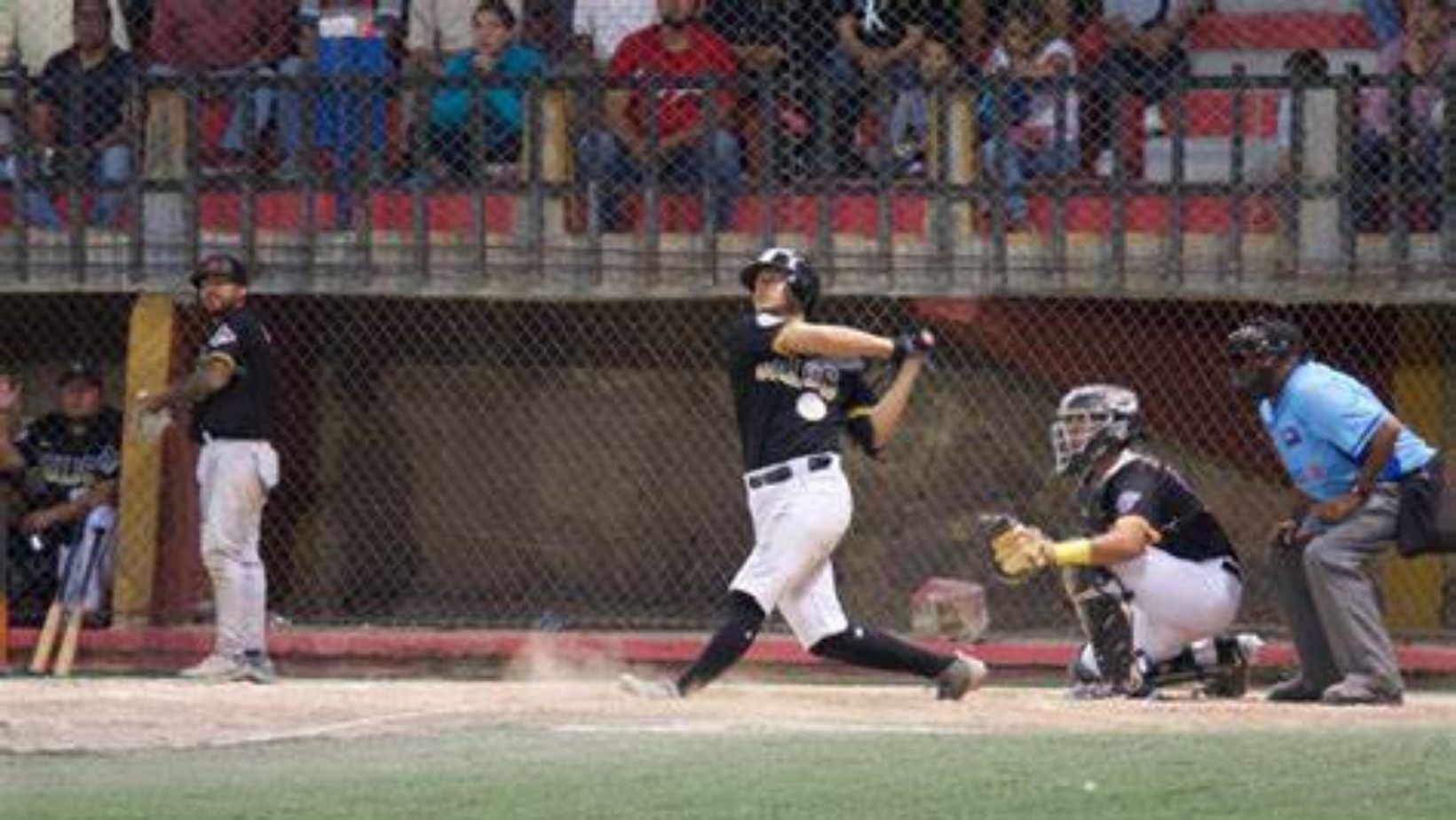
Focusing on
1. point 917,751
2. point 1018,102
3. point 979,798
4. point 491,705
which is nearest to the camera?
point 979,798

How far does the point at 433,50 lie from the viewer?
18.5 meters

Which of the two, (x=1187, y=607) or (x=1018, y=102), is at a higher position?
(x=1018, y=102)

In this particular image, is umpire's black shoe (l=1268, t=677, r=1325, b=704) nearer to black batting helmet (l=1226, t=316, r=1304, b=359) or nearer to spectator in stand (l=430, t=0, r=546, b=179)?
black batting helmet (l=1226, t=316, r=1304, b=359)

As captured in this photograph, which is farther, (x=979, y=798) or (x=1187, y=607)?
(x=1187, y=607)

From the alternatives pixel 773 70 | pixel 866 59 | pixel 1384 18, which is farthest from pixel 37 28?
pixel 1384 18

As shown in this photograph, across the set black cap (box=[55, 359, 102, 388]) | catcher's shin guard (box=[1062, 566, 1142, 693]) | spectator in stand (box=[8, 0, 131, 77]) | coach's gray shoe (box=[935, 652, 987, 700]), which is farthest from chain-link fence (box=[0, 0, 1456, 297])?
coach's gray shoe (box=[935, 652, 987, 700])

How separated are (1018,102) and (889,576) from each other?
277cm

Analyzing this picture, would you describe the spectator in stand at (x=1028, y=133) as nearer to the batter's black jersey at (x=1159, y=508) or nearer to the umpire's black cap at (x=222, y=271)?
the batter's black jersey at (x=1159, y=508)

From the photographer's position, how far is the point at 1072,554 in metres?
14.6

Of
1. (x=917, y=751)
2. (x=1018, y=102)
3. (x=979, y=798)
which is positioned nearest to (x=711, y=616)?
(x=1018, y=102)

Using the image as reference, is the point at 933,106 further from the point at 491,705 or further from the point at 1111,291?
the point at 491,705

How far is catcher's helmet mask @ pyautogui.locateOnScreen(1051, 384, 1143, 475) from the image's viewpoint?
592 inches

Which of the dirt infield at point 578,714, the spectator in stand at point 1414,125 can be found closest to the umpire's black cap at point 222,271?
the dirt infield at point 578,714

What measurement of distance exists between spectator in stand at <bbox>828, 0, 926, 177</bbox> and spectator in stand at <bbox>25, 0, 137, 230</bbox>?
10.6ft
